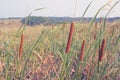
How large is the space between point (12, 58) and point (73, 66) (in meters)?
0.58

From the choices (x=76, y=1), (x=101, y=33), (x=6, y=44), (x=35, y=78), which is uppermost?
(x=76, y=1)

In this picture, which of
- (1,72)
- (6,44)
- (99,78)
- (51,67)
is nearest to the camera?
(99,78)

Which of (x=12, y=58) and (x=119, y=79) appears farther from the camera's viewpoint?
(x=12, y=58)

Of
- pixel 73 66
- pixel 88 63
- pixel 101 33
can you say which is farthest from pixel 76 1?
pixel 73 66

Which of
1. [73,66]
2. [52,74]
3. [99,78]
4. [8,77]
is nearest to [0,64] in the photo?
[8,77]

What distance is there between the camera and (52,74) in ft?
8.52

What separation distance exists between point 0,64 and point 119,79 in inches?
39.9

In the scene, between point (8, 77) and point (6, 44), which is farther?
point (6, 44)

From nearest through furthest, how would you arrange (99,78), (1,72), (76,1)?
(99,78) → (76,1) → (1,72)

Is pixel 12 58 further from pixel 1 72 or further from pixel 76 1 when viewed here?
pixel 76 1

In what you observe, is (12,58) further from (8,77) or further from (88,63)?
(88,63)

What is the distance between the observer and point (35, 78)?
2.64m

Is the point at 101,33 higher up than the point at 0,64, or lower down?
higher up

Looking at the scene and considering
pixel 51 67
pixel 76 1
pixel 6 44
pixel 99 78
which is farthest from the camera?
pixel 6 44
